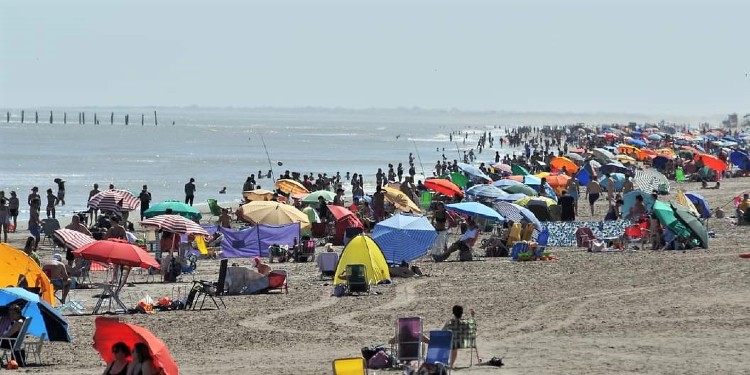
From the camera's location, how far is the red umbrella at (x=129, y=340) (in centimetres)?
912

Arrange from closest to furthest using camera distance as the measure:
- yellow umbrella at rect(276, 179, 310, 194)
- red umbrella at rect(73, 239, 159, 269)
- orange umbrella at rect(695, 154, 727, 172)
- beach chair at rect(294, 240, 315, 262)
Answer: red umbrella at rect(73, 239, 159, 269) → beach chair at rect(294, 240, 315, 262) → yellow umbrella at rect(276, 179, 310, 194) → orange umbrella at rect(695, 154, 727, 172)

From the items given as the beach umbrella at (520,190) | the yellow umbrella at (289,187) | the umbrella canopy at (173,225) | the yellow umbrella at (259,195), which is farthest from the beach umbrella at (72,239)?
the yellow umbrella at (289,187)

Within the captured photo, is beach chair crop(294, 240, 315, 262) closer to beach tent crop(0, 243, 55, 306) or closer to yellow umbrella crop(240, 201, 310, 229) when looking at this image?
yellow umbrella crop(240, 201, 310, 229)

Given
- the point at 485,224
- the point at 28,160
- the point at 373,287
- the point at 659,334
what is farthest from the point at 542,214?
the point at 28,160

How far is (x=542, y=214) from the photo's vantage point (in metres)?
26.6

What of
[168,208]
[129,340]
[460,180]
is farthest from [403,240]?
[460,180]

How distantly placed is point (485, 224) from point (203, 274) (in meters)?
8.21

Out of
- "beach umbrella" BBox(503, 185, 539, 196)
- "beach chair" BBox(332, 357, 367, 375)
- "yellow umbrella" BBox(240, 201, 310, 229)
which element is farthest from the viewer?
"beach umbrella" BBox(503, 185, 539, 196)

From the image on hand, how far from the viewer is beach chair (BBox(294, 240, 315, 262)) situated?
2141 cm

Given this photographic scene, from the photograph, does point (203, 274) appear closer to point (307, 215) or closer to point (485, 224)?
point (307, 215)

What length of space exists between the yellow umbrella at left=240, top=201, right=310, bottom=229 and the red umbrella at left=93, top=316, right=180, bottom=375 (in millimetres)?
12452

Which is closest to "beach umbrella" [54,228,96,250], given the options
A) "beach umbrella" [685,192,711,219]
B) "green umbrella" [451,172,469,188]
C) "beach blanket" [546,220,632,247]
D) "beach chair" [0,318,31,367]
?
"beach chair" [0,318,31,367]

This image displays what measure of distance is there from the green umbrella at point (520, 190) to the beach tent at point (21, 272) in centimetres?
1655

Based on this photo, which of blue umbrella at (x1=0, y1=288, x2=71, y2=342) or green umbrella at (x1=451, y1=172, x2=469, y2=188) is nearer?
blue umbrella at (x1=0, y1=288, x2=71, y2=342)
